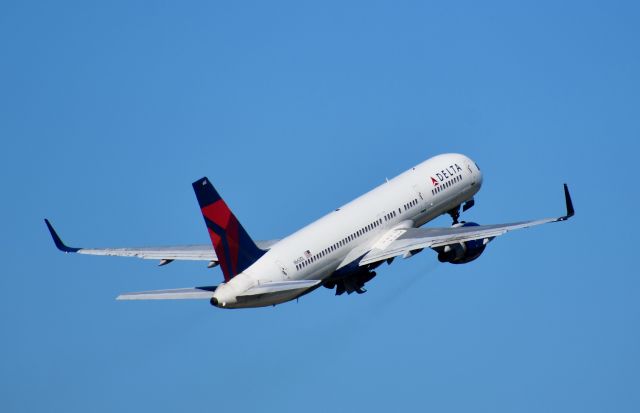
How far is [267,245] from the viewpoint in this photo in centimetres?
10300

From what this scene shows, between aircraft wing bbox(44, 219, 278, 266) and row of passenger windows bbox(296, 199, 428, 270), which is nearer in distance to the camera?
row of passenger windows bbox(296, 199, 428, 270)

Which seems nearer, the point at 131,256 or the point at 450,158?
the point at 131,256

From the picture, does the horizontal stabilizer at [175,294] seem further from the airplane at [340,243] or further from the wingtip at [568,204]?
the wingtip at [568,204]

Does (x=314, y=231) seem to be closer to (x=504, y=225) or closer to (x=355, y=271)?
(x=355, y=271)

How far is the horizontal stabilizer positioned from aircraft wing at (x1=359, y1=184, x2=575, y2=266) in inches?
422

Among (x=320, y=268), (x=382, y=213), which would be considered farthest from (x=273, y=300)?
(x=382, y=213)

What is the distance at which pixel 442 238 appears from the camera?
98.9m

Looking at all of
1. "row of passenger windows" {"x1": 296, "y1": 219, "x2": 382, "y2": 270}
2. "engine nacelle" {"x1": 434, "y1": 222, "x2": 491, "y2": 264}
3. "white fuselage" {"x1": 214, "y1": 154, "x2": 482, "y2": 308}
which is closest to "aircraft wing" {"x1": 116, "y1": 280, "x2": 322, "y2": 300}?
"white fuselage" {"x1": 214, "y1": 154, "x2": 482, "y2": 308}

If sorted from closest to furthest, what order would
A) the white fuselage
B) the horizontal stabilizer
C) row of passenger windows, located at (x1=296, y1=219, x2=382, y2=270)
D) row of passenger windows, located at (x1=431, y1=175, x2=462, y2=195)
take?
the horizontal stabilizer, the white fuselage, row of passenger windows, located at (x1=296, y1=219, x2=382, y2=270), row of passenger windows, located at (x1=431, y1=175, x2=462, y2=195)

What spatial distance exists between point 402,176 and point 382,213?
5.92 meters

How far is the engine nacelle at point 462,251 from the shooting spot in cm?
10156

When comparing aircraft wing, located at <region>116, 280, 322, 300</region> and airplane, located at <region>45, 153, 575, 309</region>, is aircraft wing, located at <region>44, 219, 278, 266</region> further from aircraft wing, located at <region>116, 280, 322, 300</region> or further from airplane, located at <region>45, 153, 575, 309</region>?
aircraft wing, located at <region>116, 280, 322, 300</region>

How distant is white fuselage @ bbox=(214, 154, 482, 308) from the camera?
93125 mm

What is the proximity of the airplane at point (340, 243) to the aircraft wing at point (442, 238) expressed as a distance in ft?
0.18
